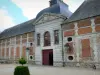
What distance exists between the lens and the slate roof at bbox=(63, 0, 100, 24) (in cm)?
1550

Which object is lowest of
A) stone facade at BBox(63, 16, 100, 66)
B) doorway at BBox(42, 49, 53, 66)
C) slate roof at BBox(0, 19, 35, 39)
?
doorway at BBox(42, 49, 53, 66)

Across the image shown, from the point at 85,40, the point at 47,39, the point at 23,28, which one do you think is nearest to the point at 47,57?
the point at 47,39

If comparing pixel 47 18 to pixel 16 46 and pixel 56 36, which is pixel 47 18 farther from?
pixel 16 46

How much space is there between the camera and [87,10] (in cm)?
1644

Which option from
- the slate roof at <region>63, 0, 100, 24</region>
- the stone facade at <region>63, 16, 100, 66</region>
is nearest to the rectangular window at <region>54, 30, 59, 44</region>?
the stone facade at <region>63, 16, 100, 66</region>

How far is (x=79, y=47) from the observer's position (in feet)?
51.9

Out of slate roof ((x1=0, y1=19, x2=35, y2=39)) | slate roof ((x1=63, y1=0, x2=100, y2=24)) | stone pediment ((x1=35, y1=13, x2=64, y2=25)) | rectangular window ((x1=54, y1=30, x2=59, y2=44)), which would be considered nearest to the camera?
slate roof ((x1=63, y1=0, x2=100, y2=24))

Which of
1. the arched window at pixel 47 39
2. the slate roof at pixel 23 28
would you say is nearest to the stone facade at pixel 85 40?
the arched window at pixel 47 39

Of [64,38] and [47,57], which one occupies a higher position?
[64,38]

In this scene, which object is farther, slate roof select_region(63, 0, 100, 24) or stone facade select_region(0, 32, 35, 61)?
stone facade select_region(0, 32, 35, 61)

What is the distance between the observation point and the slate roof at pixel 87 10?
50.8 ft

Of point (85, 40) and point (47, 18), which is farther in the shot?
point (47, 18)

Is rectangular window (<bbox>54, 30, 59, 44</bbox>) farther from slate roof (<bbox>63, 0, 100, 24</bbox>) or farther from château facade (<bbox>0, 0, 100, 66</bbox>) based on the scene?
slate roof (<bbox>63, 0, 100, 24</bbox>)

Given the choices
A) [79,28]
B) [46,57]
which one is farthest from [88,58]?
[46,57]
